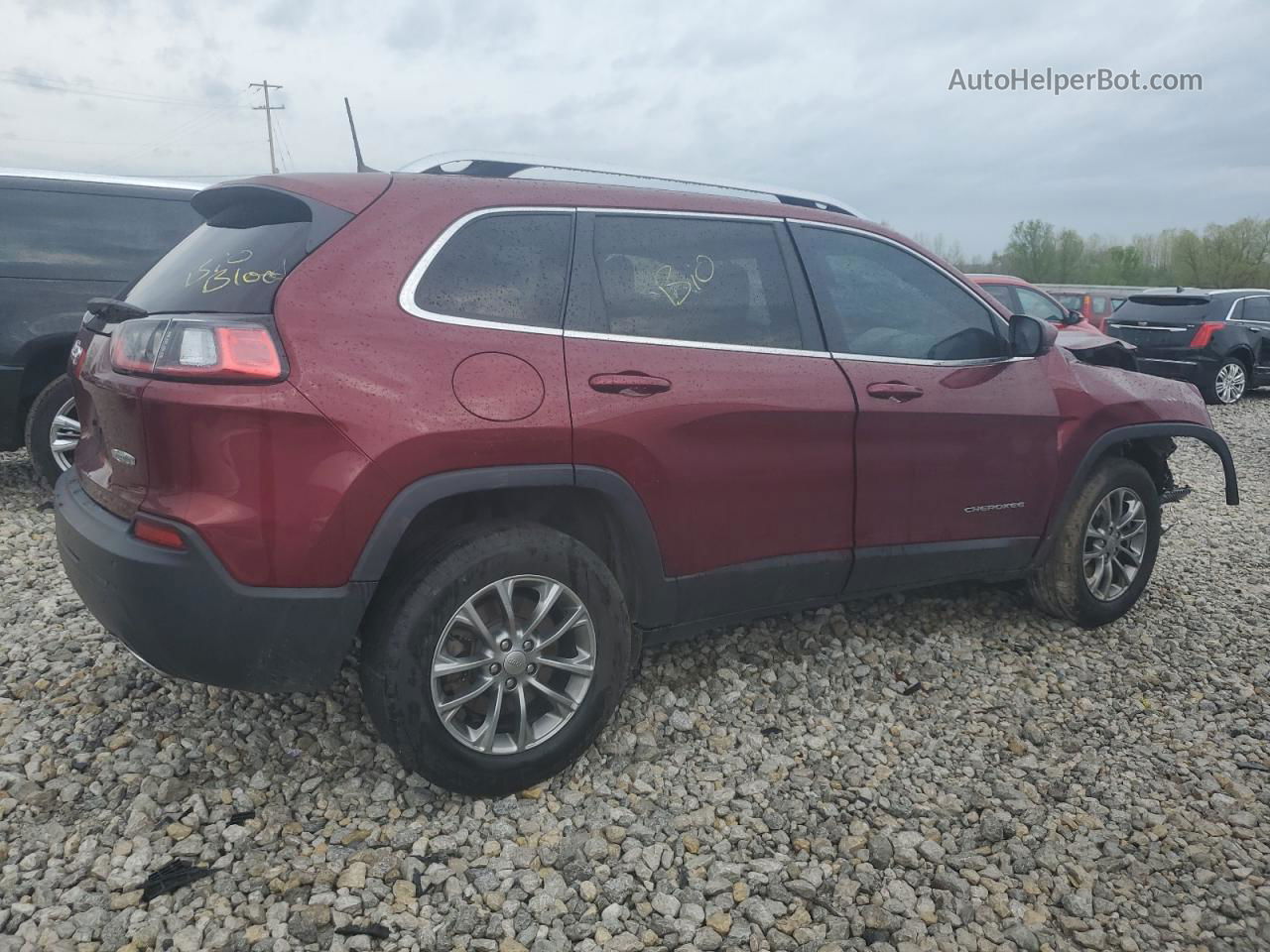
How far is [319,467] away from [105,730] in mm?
1447

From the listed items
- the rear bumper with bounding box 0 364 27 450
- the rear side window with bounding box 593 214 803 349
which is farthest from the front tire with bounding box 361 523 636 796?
the rear bumper with bounding box 0 364 27 450

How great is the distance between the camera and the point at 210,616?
2.39 meters

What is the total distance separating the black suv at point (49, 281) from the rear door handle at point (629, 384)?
3.65 metres

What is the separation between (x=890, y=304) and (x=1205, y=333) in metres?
11.1

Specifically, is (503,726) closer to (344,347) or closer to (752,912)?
(752,912)

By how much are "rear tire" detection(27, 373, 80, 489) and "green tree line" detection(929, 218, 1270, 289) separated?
30036 mm

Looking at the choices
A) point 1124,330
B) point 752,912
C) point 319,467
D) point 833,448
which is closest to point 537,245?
point 319,467

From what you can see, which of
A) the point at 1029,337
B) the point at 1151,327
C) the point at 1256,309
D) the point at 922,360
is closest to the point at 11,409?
the point at 922,360

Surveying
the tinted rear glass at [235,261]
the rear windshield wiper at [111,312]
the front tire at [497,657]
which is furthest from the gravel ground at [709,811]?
the tinted rear glass at [235,261]

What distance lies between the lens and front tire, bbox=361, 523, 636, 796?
2.58 m

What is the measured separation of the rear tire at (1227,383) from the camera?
41.1ft

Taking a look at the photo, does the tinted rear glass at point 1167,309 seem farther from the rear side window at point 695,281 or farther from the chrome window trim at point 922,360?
the rear side window at point 695,281

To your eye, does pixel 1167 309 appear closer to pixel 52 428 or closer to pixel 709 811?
pixel 709 811

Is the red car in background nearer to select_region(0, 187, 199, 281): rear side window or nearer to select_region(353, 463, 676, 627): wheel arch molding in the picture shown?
select_region(0, 187, 199, 281): rear side window
